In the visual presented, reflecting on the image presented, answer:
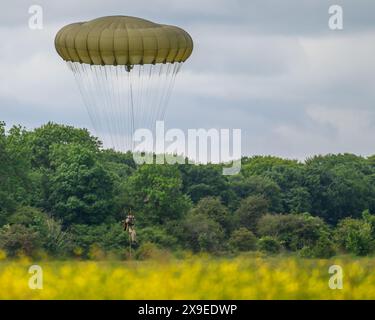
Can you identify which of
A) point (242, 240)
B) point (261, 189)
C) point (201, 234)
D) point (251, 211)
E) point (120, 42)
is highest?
point (261, 189)

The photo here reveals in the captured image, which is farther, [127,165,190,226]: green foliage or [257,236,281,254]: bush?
[127,165,190,226]: green foliage

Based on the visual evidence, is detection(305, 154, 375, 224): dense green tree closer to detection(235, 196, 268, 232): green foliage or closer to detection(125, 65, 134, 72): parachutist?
detection(235, 196, 268, 232): green foliage

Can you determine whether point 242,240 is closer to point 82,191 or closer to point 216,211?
point 216,211

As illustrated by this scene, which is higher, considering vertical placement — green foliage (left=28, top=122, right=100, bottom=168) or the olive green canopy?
green foliage (left=28, top=122, right=100, bottom=168)

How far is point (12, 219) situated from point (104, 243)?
17.7 ft

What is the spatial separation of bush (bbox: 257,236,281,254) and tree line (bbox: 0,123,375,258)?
85 millimetres

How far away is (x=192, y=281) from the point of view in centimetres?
2425

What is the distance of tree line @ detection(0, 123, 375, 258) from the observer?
238 feet

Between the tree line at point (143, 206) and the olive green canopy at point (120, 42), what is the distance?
1607cm

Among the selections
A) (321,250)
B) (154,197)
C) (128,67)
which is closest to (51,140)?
(154,197)

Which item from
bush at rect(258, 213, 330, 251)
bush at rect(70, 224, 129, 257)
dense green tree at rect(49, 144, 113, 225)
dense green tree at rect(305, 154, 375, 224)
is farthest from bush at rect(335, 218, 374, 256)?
dense green tree at rect(305, 154, 375, 224)

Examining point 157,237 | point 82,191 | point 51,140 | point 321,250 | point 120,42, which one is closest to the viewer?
point 120,42

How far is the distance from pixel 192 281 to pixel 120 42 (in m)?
20.7
